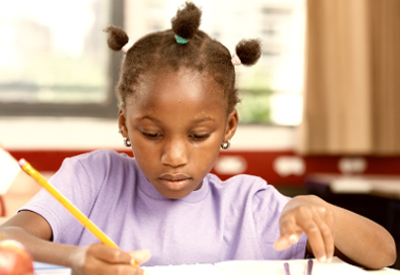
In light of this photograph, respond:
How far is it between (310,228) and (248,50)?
1.15 feet

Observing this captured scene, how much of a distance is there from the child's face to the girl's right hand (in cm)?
21

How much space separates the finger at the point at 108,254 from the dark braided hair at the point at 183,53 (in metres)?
0.34

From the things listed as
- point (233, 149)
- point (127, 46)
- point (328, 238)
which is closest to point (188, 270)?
point (328, 238)

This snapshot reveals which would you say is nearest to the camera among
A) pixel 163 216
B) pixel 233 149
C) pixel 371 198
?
pixel 163 216

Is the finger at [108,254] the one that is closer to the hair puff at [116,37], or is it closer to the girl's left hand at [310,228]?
the girl's left hand at [310,228]

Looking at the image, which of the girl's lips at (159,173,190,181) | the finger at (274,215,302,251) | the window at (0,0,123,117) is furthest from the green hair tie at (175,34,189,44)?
the window at (0,0,123,117)

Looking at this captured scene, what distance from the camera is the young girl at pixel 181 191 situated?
69cm

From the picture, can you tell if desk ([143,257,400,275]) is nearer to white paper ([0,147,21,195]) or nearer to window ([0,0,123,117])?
white paper ([0,147,21,195])

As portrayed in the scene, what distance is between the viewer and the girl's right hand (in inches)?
18.8

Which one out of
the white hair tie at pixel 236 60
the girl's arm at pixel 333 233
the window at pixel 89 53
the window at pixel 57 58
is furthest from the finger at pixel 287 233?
the window at pixel 57 58

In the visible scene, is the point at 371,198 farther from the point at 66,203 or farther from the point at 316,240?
the point at 66,203

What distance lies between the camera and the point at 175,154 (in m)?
0.67

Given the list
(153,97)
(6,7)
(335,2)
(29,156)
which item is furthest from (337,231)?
(6,7)

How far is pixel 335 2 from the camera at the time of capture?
2420mm
